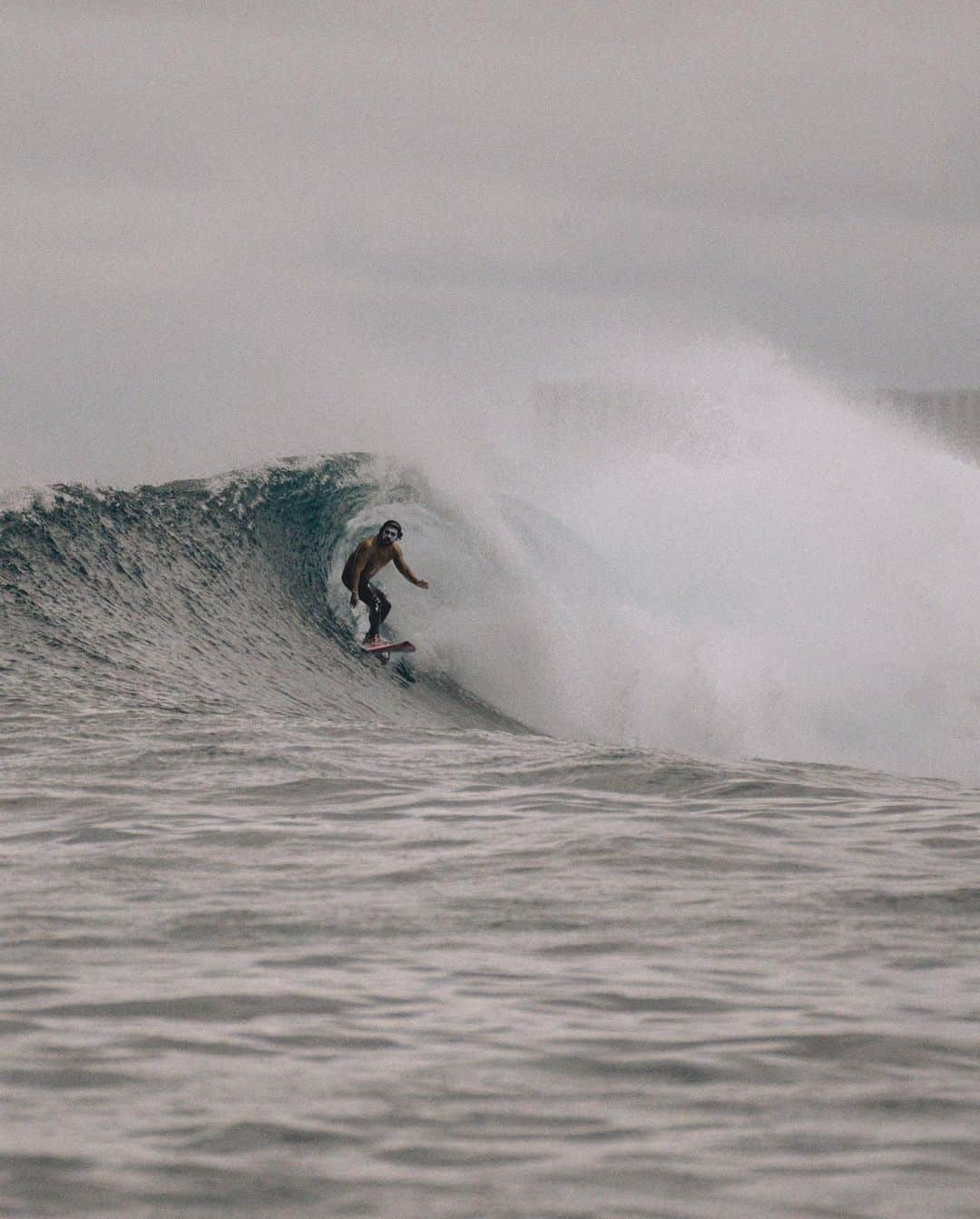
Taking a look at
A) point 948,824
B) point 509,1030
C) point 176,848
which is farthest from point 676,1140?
point 948,824

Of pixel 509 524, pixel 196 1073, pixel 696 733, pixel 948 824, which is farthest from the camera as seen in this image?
pixel 509 524

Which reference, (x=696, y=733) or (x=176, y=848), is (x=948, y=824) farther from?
(x=696, y=733)

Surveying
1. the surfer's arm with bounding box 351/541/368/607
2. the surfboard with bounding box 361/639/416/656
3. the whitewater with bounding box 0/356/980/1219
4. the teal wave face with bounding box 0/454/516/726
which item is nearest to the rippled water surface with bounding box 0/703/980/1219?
the whitewater with bounding box 0/356/980/1219

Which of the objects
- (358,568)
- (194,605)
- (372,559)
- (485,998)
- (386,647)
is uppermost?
(372,559)

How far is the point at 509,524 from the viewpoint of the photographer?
65.5 feet

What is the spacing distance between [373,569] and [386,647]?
2.52ft

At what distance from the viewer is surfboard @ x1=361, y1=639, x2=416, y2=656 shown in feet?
52.5

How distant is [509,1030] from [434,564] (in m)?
13.7

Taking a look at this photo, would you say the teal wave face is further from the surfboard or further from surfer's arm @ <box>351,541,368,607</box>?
surfer's arm @ <box>351,541,368,607</box>

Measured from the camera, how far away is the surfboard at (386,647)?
15992 mm

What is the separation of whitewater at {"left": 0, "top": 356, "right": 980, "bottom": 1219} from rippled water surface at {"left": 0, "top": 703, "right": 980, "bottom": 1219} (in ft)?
0.05

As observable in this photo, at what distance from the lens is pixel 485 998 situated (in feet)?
16.7

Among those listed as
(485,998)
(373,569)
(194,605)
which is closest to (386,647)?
(373,569)

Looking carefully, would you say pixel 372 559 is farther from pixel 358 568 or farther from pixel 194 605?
pixel 194 605
